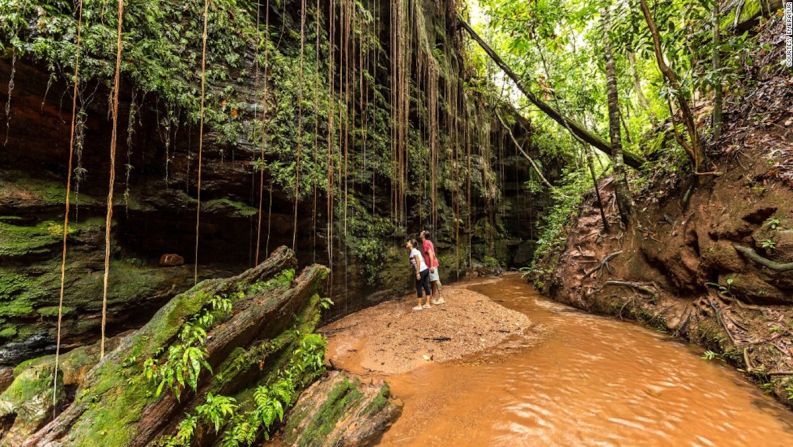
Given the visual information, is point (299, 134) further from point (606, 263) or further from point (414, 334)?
point (606, 263)

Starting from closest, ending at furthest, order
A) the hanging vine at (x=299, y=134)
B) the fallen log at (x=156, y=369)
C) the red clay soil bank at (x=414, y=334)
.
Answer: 1. the fallen log at (x=156, y=369)
2. the red clay soil bank at (x=414, y=334)
3. the hanging vine at (x=299, y=134)

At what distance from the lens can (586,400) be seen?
3.23 meters

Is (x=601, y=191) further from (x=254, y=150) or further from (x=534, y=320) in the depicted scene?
(x=254, y=150)

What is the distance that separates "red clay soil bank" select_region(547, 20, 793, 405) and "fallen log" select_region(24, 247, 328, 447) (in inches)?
227

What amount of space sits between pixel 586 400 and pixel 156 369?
13.7 ft

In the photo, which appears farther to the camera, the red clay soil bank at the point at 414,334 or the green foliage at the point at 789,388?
the red clay soil bank at the point at 414,334

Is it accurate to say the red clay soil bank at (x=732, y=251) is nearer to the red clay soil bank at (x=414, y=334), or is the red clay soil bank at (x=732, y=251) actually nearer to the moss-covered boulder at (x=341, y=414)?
the red clay soil bank at (x=414, y=334)

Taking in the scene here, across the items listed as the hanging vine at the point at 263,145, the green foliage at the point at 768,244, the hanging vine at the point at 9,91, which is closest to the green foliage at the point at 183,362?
the hanging vine at the point at 263,145

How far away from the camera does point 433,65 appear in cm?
998

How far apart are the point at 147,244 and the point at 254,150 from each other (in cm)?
219

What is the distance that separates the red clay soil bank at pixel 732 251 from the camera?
409cm

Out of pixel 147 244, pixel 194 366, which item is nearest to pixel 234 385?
pixel 194 366

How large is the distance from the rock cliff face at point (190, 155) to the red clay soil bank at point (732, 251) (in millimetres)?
5830

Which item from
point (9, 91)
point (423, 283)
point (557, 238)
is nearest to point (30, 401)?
point (9, 91)
